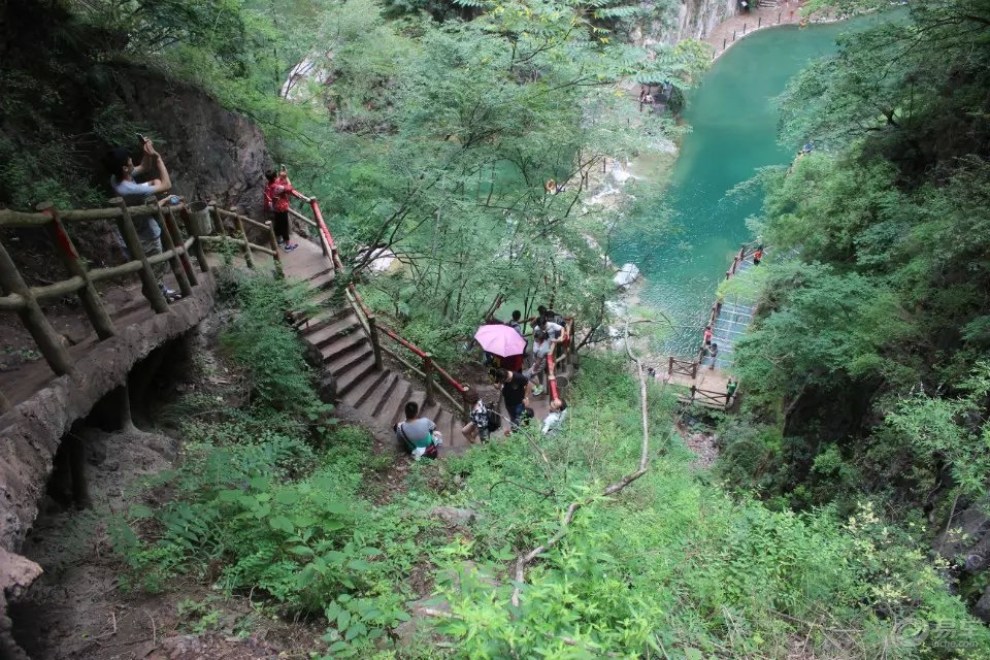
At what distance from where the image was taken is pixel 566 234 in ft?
46.0

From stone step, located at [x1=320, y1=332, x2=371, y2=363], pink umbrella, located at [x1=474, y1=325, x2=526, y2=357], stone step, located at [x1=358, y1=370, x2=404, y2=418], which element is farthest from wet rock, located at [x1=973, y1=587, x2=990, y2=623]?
stone step, located at [x1=320, y1=332, x2=371, y2=363]

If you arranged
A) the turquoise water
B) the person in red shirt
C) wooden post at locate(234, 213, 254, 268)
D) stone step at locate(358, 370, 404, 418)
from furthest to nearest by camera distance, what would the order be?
the turquoise water < the person in red shirt < stone step at locate(358, 370, 404, 418) < wooden post at locate(234, 213, 254, 268)

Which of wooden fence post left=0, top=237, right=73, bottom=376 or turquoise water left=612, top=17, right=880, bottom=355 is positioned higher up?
wooden fence post left=0, top=237, right=73, bottom=376

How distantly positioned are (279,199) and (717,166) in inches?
1079

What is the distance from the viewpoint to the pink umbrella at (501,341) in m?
10.6

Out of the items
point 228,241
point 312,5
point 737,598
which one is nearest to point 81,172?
point 228,241

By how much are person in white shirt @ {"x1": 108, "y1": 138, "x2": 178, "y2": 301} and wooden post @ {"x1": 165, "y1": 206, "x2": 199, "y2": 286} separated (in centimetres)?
14

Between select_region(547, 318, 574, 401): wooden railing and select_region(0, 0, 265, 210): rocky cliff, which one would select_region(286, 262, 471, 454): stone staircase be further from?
select_region(0, 0, 265, 210): rocky cliff

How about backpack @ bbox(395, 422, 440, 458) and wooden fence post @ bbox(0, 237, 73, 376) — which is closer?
wooden fence post @ bbox(0, 237, 73, 376)

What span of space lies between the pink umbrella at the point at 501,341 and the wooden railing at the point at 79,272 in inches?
198

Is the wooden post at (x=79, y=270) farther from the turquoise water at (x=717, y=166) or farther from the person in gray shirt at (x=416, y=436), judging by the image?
the turquoise water at (x=717, y=166)

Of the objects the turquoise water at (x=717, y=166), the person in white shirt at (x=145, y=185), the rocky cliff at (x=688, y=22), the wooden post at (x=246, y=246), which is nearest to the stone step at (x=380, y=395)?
the wooden post at (x=246, y=246)

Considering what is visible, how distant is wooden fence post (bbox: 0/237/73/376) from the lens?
353cm

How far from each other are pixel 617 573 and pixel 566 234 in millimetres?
11014
